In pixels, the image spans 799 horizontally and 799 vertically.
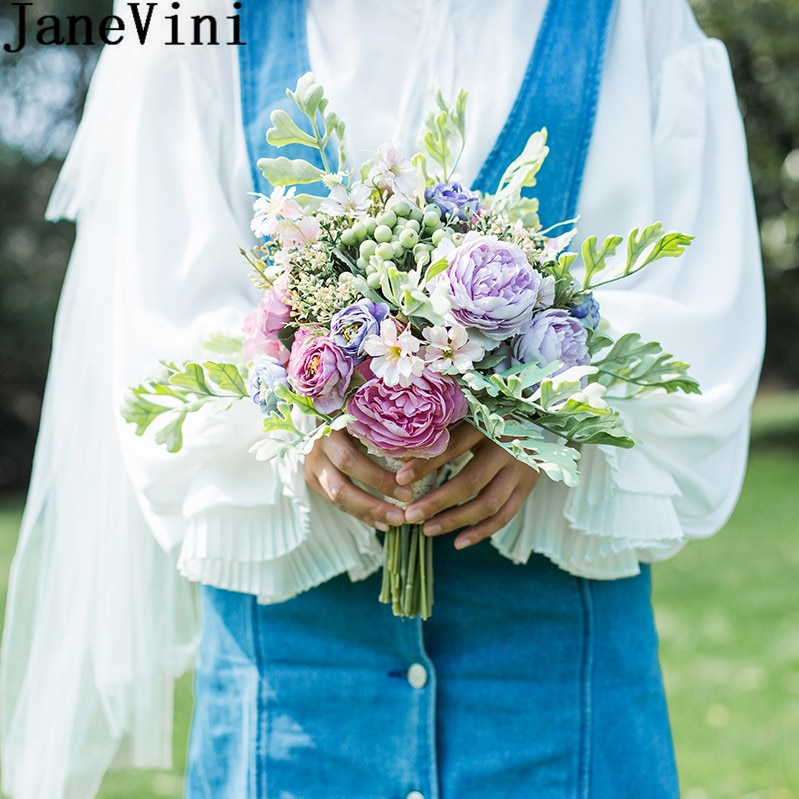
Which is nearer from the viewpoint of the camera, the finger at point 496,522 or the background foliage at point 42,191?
the finger at point 496,522

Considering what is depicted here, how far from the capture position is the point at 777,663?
16.3 feet

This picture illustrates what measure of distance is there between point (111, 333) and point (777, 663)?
12.7ft

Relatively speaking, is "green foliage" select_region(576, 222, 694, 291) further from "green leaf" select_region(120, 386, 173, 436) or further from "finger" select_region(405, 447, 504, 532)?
"green leaf" select_region(120, 386, 173, 436)

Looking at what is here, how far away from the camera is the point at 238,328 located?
5.80 feet

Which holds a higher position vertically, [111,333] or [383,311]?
[383,311]

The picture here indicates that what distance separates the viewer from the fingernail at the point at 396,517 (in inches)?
63.2

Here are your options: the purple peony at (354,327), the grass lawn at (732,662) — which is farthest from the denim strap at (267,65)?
the grass lawn at (732,662)

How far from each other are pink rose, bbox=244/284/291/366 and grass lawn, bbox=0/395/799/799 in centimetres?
290

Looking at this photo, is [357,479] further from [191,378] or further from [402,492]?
[191,378]

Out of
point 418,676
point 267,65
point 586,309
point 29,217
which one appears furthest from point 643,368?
point 29,217

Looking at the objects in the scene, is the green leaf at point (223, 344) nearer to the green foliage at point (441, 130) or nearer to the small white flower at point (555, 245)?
the green foliage at point (441, 130)

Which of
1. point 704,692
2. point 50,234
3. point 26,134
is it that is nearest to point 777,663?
point 704,692

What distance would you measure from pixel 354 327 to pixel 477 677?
2.25 ft

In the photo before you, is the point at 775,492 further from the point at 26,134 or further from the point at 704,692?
the point at 26,134
